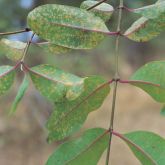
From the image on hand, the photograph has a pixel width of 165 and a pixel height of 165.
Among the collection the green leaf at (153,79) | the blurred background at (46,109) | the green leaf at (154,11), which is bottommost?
the blurred background at (46,109)

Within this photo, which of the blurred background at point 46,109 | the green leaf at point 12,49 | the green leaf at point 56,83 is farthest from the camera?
the blurred background at point 46,109

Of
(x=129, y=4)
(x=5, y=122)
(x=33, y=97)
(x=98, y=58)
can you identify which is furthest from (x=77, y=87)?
(x=98, y=58)

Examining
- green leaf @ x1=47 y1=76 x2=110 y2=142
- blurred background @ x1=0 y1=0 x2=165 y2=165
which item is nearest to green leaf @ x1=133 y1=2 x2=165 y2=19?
green leaf @ x1=47 y1=76 x2=110 y2=142

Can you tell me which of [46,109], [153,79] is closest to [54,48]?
[153,79]

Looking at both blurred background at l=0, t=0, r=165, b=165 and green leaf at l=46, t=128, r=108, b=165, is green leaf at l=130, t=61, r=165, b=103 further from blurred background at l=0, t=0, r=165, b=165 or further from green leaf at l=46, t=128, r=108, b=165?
blurred background at l=0, t=0, r=165, b=165

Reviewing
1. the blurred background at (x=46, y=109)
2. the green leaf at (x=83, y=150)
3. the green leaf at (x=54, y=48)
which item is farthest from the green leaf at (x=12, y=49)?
the blurred background at (x=46, y=109)

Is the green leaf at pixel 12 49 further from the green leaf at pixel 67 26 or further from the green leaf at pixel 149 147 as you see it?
the green leaf at pixel 149 147

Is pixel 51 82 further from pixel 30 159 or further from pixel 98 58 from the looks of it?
pixel 98 58

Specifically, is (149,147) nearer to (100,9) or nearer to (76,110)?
(76,110)
